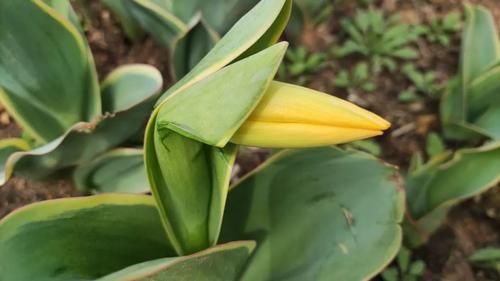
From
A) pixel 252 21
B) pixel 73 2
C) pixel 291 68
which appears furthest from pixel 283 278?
pixel 73 2

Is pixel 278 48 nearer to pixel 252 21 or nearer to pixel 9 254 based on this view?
pixel 252 21

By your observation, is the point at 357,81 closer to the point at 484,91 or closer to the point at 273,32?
the point at 484,91

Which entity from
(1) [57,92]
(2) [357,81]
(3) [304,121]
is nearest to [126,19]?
(1) [57,92]

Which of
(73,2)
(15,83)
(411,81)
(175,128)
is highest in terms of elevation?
(175,128)

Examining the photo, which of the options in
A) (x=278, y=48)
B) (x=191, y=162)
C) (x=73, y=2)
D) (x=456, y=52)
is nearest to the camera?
(x=278, y=48)

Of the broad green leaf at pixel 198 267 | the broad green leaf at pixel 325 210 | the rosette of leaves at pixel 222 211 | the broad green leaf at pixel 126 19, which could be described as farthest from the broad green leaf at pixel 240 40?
the broad green leaf at pixel 126 19

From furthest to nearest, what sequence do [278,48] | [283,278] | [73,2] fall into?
[73,2]
[283,278]
[278,48]

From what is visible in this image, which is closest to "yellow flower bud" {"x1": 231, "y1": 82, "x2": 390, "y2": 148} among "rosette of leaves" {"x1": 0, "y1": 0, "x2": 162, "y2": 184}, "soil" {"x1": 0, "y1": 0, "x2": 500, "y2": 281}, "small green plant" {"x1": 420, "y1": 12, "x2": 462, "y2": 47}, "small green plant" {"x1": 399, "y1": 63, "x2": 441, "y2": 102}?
"rosette of leaves" {"x1": 0, "y1": 0, "x2": 162, "y2": 184}
